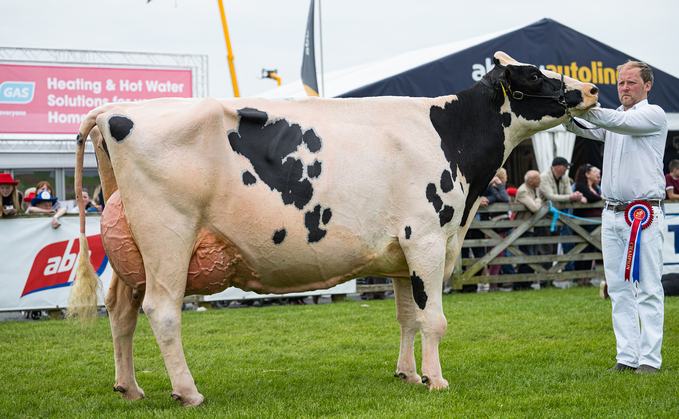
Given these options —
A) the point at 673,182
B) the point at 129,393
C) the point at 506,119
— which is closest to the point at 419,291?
the point at 506,119

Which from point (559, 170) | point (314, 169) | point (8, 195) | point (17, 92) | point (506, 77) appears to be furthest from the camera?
point (17, 92)

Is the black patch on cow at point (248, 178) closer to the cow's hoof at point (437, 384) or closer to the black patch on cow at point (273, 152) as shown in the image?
the black patch on cow at point (273, 152)

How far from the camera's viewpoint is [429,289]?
4.28 m

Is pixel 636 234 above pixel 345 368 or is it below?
above

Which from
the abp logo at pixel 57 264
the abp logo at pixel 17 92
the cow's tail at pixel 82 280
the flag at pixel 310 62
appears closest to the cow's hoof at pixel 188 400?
the cow's tail at pixel 82 280

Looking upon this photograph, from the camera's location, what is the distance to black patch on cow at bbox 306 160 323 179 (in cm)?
418

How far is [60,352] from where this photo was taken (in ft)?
20.6

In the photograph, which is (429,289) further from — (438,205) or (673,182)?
(673,182)

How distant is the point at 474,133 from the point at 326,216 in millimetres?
1337

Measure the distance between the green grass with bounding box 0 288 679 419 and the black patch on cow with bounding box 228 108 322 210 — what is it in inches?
56.0

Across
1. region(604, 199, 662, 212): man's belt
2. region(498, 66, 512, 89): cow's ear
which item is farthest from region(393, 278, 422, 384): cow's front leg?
region(604, 199, 662, 212): man's belt

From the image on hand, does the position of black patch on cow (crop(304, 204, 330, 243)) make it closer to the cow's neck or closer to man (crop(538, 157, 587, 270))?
the cow's neck

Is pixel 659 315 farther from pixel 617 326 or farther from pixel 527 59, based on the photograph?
pixel 527 59

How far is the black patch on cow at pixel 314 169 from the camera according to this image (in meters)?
4.18
